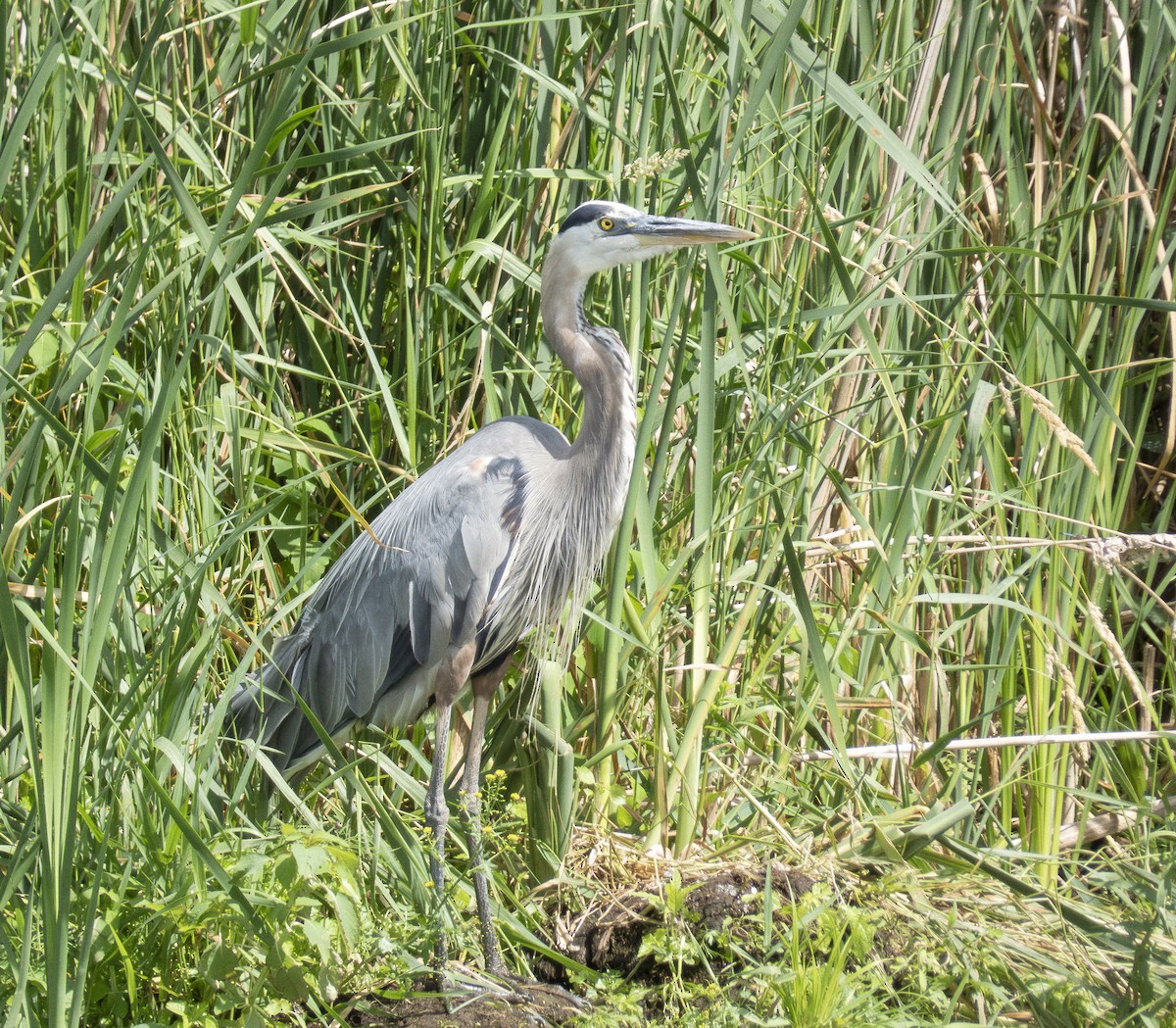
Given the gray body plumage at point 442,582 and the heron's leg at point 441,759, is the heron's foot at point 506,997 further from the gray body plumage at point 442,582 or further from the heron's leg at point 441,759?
the gray body plumage at point 442,582

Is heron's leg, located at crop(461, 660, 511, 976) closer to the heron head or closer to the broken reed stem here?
the broken reed stem

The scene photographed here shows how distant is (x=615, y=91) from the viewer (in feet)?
7.28

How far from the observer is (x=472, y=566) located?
253cm

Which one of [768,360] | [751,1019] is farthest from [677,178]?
[751,1019]

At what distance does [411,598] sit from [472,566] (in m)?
0.14

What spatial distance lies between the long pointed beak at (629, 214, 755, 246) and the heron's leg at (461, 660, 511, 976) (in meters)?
0.98

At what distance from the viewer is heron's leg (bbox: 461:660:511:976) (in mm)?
2248

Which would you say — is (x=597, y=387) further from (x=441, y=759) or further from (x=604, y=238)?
(x=441, y=759)

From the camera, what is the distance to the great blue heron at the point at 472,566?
2.42 meters

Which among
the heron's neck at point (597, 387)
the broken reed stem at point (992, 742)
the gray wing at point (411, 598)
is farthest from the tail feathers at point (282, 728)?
the broken reed stem at point (992, 742)

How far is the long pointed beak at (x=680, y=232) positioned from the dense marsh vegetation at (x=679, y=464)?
0.05 metres

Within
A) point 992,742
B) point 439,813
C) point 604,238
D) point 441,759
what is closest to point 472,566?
point 441,759

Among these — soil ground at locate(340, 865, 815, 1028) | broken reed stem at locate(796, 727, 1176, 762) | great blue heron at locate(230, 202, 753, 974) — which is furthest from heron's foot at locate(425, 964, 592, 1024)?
broken reed stem at locate(796, 727, 1176, 762)

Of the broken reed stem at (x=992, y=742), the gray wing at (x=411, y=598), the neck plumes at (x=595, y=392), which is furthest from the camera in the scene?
the gray wing at (x=411, y=598)
